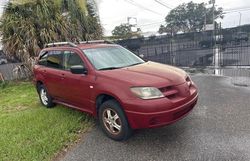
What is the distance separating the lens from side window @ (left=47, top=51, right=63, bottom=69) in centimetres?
542

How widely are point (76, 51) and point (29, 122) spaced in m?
1.99

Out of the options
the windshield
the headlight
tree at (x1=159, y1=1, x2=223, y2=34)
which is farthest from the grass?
tree at (x1=159, y1=1, x2=223, y2=34)

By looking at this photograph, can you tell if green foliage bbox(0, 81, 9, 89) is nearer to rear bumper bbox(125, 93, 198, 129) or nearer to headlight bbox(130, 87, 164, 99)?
rear bumper bbox(125, 93, 198, 129)

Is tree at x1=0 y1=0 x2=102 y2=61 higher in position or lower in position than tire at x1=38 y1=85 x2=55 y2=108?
higher

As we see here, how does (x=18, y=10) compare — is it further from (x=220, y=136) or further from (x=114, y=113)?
(x=220, y=136)

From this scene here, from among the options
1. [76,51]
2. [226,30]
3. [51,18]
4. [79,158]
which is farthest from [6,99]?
[226,30]

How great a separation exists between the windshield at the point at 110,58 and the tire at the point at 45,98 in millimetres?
2036

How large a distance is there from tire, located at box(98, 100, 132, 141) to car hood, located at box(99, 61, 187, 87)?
1.52 feet

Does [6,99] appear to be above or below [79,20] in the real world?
below

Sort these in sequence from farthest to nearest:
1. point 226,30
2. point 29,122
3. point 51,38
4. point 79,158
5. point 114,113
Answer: point 226,30
point 51,38
point 29,122
point 114,113
point 79,158

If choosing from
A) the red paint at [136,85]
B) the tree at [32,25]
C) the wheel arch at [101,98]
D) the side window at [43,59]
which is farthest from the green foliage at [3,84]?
the wheel arch at [101,98]

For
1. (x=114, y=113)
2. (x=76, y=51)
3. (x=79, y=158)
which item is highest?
(x=76, y=51)

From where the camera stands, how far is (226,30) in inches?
415

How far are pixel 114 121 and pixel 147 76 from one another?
967 mm
